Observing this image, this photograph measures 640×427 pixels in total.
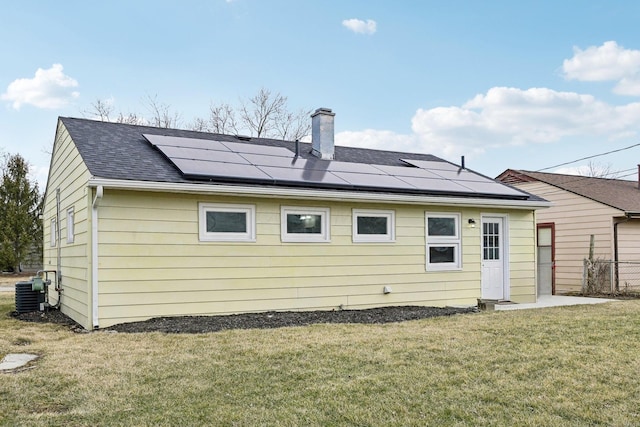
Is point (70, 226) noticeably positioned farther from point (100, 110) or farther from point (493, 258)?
point (100, 110)

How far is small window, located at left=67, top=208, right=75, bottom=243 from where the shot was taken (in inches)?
356

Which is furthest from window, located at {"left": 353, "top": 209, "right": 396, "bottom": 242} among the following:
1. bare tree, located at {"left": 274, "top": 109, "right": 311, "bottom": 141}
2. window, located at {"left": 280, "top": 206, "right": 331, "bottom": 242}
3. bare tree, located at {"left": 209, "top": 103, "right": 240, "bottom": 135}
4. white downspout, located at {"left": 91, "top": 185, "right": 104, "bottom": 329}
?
bare tree, located at {"left": 209, "top": 103, "right": 240, "bottom": 135}

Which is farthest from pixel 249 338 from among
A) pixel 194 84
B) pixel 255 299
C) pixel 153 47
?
pixel 194 84

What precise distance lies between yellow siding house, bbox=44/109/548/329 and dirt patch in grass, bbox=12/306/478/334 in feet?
0.89

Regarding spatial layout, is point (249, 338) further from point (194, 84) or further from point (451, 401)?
point (194, 84)

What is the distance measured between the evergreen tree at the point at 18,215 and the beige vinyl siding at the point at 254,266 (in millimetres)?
19794

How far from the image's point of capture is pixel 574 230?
49.4 feet

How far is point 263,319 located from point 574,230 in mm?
11005

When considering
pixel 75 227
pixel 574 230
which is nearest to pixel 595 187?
pixel 574 230

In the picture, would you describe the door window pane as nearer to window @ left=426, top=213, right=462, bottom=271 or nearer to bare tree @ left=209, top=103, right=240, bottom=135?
window @ left=426, top=213, right=462, bottom=271

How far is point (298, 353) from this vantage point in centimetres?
552

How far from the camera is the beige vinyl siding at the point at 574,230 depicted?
14.3m

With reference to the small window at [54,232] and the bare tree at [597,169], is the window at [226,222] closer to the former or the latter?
the small window at [54,232]

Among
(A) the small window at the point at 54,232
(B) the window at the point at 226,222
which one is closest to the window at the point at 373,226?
(B) the window at the point at 226,222
